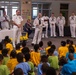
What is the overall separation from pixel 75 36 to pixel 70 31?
749mm

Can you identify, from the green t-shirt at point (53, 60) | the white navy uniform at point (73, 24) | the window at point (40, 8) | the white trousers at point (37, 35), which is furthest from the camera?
the window at point (40, 8)

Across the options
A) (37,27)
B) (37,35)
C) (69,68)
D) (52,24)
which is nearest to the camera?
(69,68)

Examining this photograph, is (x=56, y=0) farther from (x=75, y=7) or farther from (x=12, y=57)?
(x=12, y=57)

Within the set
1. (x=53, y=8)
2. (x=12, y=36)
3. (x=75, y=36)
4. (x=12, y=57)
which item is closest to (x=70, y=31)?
(x=75, y=36)

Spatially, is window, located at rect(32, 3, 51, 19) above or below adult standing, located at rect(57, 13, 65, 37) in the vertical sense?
above

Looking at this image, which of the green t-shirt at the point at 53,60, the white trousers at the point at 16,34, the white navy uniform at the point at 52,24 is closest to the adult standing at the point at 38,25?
the white trousers at the point at 16,34

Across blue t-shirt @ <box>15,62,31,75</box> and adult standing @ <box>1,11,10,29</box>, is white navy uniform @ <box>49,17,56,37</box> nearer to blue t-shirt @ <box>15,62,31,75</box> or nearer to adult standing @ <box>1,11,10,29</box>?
adult standing @ <box>1,11,10,29</box>

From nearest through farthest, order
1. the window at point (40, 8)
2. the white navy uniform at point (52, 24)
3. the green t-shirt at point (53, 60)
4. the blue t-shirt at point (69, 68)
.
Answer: the blue t-shirt at point (69, 68) < the green t-shirt at point (53, 60) < the white navy uniform at point (52, 24) < the window at point (40, 8)

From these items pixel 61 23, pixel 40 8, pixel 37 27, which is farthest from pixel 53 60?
pixel 40 8

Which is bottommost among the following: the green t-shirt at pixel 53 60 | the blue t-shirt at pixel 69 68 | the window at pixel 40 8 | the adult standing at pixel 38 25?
the green t-shirt at pixel 53 60

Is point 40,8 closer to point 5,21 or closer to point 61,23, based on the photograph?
point 61,23

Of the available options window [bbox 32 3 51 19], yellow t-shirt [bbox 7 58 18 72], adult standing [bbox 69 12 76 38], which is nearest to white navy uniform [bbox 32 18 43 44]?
adult standing [bbox 69 12 76 38]

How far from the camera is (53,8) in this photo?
19672mm

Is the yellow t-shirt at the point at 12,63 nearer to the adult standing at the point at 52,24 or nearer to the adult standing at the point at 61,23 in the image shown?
the adult standing at the point at 52,24
